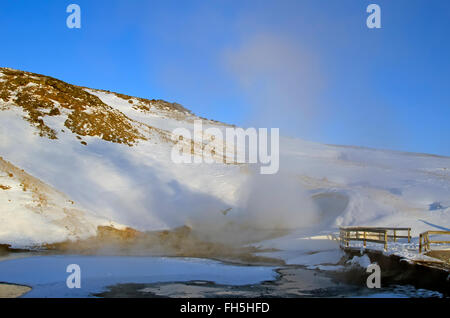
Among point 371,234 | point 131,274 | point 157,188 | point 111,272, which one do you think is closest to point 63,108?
point 157,188

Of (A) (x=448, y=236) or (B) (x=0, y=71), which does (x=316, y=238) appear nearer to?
(A) (x=448, y=236)

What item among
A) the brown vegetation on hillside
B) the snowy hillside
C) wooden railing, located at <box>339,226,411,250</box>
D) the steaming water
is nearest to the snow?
the steaming water

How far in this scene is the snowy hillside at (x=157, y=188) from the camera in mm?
26100

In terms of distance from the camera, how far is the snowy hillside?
2610 cm

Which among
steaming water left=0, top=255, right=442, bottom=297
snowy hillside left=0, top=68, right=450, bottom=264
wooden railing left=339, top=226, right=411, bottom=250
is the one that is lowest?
steaming water left=0, top=255, right=442, bottom=297

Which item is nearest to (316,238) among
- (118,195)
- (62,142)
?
(118,195)

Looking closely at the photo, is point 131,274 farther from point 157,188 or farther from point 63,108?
point 63,108

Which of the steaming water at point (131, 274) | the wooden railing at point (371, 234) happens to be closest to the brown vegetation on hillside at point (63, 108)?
the steaming water at point (131, 274)

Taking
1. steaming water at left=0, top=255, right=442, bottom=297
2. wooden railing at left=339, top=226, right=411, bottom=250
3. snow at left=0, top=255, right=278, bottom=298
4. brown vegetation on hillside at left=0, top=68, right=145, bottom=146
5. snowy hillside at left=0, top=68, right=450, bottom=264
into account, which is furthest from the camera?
brown vegetation on hillside at left=0, top=68, right=145, bottom=146

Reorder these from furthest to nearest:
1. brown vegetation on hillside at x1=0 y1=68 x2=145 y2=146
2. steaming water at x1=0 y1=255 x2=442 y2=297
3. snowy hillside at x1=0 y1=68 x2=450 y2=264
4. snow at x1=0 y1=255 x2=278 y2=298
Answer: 1. brown vegetation on hillside at x1=0 y1=68 x2=145 y2=146
2. snowy hillside at x1=0 y1=68 x2=450 y2=264
3. snow at x1=0 y1=255 x2=278 y2=298
4. steaming water at x1=0 y1=255 x2=442 y2=297

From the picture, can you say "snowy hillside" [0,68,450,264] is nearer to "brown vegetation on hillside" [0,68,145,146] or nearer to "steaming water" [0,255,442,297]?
"brown vegetation on hillside" [0,68,145,146]

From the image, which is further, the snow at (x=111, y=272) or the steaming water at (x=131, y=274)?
the snow at (x=111, y=272)

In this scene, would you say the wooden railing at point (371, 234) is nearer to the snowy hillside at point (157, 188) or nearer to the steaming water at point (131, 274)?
the snowy hillside at point (157, 188)

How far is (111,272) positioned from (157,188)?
16.6m
